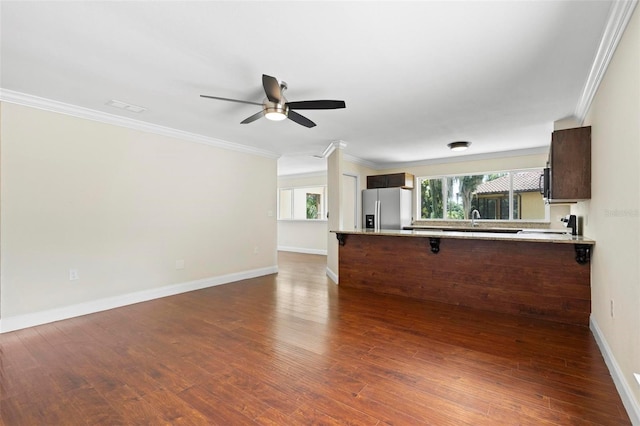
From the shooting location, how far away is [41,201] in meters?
3.26

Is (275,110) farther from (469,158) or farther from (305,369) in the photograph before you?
(469,158)

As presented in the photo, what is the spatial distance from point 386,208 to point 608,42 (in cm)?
475

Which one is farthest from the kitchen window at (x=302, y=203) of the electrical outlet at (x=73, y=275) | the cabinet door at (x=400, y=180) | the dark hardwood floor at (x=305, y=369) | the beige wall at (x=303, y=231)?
the electrical outlet at (x=73, y=275)

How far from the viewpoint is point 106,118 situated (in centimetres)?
369

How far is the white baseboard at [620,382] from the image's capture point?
1618mm

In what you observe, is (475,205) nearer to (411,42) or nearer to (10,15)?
(411,42)

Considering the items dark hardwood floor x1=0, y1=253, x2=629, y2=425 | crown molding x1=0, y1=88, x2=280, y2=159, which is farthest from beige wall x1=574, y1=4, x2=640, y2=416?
crown molding x1=0, y1=88, x2=280, y2=159

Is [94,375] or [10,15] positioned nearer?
[10,15]

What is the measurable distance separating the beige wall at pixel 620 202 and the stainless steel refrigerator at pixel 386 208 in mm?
3867

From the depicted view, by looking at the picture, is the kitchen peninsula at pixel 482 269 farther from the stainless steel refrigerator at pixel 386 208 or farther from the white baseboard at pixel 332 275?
the stainless steel refrigerator at pixel 386 208

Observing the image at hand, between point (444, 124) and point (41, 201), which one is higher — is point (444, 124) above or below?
above

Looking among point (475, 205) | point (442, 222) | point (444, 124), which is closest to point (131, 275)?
point (444, 124)

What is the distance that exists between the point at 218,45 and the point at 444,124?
10.3 ft

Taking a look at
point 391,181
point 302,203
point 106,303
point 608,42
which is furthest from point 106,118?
point 302,203
